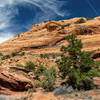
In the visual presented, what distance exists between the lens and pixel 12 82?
822cm

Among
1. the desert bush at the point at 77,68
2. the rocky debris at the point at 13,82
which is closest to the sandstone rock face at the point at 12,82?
the rocky debris at the point at 13,82

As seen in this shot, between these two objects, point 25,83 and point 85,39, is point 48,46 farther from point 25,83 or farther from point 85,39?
point 25,83

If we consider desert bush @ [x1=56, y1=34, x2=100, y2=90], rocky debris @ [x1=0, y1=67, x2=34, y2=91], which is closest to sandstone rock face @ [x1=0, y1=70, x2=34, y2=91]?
rocky debris @ [x1=0, y1=67, x2=34, y2=91]

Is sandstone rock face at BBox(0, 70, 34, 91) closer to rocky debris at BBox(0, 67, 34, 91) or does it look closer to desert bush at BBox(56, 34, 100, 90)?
rocky debris at BBox(0, 67, 34, 91)

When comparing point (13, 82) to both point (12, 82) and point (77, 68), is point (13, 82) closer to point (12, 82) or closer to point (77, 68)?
point (12, 82)

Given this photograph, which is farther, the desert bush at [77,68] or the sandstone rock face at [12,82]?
the desert bush at [77,68]

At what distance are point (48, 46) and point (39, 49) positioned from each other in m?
3.17

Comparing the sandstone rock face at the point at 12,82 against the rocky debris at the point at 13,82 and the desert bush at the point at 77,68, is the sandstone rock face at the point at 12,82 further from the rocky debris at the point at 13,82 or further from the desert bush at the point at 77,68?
the desert bush at the point at 77,68

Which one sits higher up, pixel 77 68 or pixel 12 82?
pixel 77 68

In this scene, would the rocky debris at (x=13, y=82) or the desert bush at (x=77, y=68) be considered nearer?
the rocky debris at (x=13, y=82)

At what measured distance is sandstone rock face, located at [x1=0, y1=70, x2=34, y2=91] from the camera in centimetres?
806

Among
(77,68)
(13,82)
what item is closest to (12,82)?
(13,82)

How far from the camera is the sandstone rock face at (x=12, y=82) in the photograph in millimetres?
8055

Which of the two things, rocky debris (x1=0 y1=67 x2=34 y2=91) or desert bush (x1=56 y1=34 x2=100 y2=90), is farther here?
desert bush (x1=56 y1=34 x2=100 y2=90)
